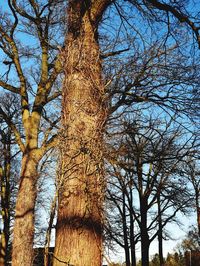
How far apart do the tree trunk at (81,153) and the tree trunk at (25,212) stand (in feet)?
16.4

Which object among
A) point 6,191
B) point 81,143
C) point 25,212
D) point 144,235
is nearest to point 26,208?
point 25,212

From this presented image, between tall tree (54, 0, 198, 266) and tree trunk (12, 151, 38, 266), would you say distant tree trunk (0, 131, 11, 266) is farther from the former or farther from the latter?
tall tree (54, 0, 198, 266)

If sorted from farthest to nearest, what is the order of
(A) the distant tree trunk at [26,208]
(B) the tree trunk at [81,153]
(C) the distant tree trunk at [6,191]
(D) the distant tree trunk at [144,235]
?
(C) the distant tree trunk at [6,191] < (D) the distant tree trunk at [144,235] < (A) the distant tree trunk at [26,208] < (B) the tree trunk at [81,153]

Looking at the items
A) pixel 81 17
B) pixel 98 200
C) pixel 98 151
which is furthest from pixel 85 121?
pixel 81 17

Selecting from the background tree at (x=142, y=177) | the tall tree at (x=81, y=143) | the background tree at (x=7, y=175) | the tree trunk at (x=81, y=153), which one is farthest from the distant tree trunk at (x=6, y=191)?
the tree trunk at (x=81, y=153)

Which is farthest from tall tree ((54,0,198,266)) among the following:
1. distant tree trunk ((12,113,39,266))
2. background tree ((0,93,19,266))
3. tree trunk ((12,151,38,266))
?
background tree ((0,93,19,266))

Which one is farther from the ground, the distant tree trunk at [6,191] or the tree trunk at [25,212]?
the distant tree trunk at [6,191]

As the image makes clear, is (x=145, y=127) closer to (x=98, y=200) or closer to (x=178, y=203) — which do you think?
(x=178, y=203)

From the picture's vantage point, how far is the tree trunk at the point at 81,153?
11.0 ft

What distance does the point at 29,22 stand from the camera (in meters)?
11.2

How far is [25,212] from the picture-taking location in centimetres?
934

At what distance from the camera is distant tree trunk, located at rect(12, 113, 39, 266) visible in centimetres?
852

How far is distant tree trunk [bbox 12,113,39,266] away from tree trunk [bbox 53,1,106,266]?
4.63 m

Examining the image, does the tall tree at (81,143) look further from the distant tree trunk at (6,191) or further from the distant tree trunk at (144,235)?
the distant tree trunk at (6,191)
